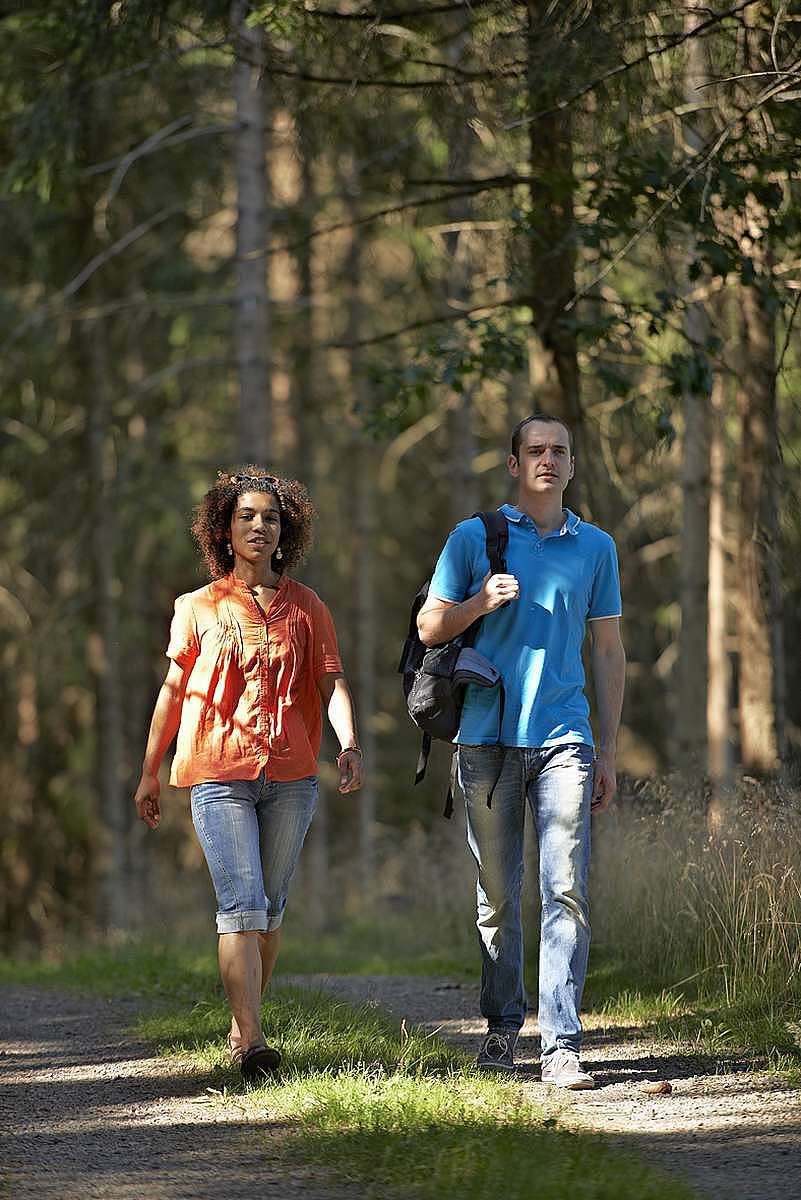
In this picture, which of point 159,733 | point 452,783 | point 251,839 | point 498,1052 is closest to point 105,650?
point 159,733

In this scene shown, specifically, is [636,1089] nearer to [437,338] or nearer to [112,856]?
[437,338]

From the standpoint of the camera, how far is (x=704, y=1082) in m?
5.86

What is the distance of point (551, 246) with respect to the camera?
8656mm

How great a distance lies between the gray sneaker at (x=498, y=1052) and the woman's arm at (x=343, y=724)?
1.03 metres

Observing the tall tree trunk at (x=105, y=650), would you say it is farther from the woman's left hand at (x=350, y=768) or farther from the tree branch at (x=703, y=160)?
the woman's left hand at (x=350, y=768)

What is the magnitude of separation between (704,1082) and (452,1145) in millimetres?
1408

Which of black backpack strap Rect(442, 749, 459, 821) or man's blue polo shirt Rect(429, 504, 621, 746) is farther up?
man's blue polo shirt Rect(429, 504, 621, 746)

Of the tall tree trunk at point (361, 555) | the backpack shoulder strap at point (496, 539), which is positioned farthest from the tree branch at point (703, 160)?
the tall tree trunk at point (361, 555)

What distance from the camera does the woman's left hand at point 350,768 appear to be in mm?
5781

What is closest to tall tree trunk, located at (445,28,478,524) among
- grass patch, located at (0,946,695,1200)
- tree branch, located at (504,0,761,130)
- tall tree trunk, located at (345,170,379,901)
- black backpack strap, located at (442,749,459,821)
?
tall tree trunk, located at (345,170,379,901)

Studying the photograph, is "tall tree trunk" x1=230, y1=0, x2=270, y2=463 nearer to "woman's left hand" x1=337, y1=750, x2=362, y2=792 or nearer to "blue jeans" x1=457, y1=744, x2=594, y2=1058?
"woman's left hand" x1=337, y1=750, x2=362, y2=792

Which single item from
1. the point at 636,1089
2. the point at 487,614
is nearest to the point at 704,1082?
the point at 636,1089

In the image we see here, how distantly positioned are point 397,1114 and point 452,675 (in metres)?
1.46

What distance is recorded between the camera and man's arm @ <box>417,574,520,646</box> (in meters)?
5.51
